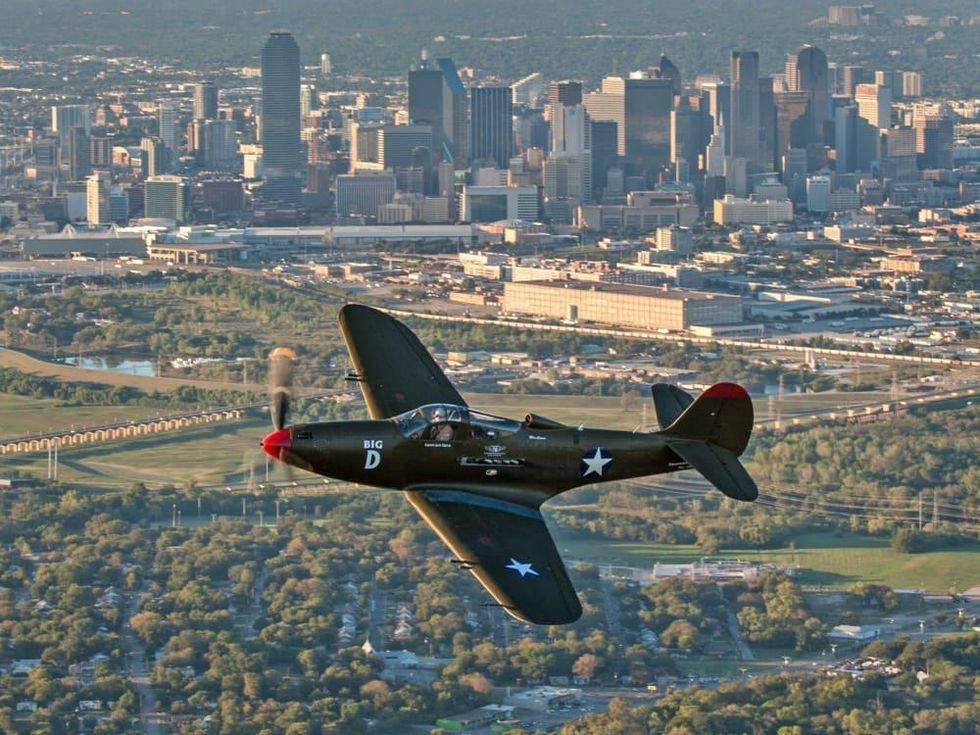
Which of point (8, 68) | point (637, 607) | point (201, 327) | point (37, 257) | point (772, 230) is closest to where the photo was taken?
point (637, 607)

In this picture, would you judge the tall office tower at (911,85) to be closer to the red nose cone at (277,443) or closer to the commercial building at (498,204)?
the commercial building at (498,204)

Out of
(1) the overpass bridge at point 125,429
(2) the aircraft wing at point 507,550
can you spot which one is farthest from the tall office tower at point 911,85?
(2) the aircraft wing at point 507,550

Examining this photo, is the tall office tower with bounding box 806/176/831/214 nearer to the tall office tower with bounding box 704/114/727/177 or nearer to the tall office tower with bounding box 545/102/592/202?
the tall office tower with bounding box 704/114/727/177

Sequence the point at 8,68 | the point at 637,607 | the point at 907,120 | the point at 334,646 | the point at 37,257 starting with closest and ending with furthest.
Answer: the point at 334,646, the point at 637,607, the point at 37,257, the point at 907,120, the point at 8,68

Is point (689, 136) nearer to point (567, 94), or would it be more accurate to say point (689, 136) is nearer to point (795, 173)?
point (795, 173)

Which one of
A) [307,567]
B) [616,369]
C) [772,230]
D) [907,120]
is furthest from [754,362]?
[907,120]

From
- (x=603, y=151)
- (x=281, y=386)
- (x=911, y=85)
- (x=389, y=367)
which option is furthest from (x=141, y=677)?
(x=911, y=85)

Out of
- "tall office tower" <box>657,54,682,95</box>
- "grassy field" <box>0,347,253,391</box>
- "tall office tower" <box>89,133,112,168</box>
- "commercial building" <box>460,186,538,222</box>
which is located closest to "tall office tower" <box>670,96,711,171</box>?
"tall office tower" <box>657,54,682,95</box>

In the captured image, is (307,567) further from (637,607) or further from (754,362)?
(754,362)
